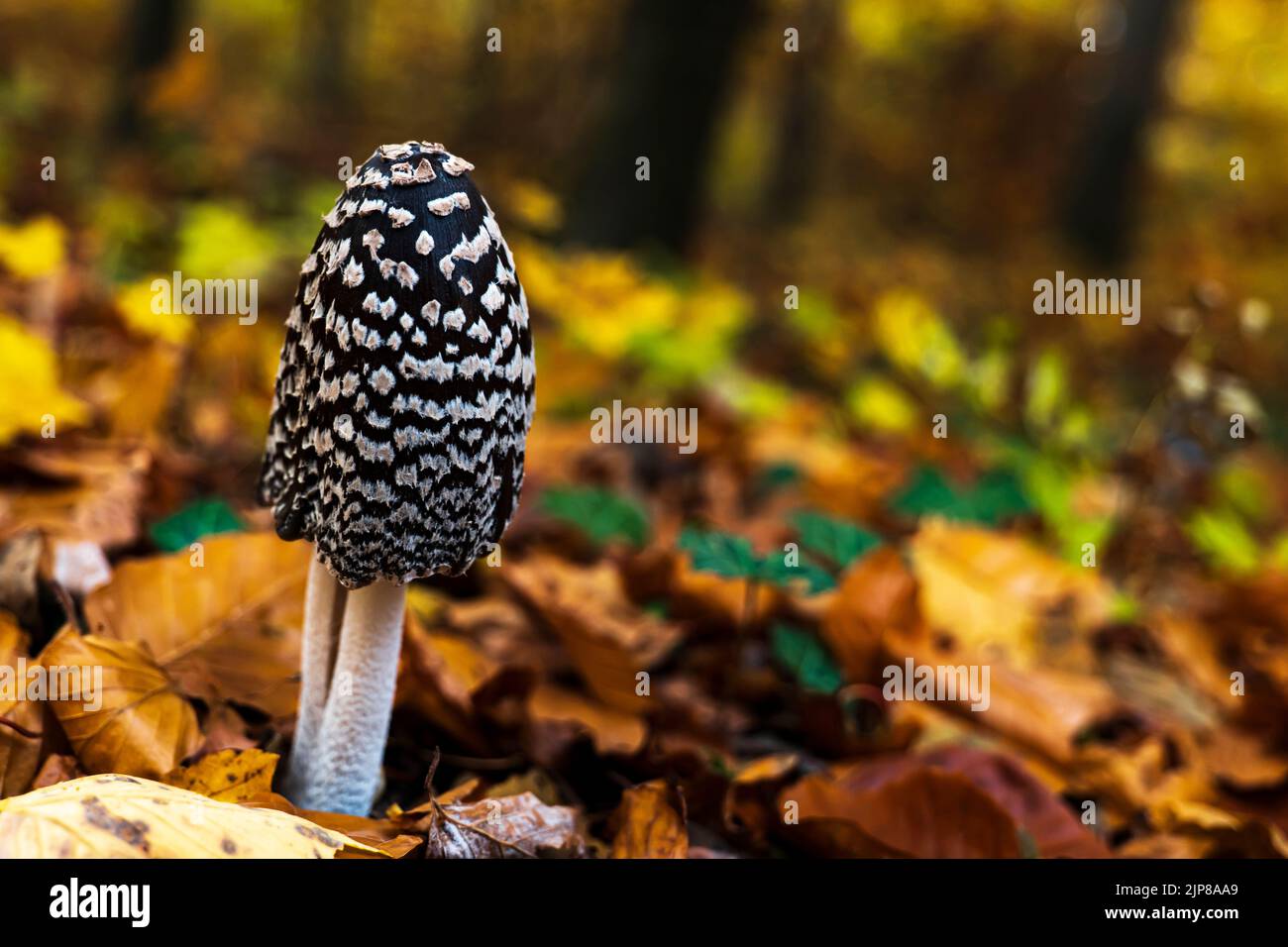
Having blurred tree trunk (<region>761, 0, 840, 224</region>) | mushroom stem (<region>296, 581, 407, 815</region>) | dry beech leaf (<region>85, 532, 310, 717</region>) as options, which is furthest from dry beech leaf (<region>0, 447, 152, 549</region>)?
blurred tree trunk (<region>761, 0, 840, 224</region>)

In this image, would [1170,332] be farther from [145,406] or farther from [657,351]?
[145,406]

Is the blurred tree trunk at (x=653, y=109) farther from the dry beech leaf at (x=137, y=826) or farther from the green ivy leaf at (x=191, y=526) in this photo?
the dry beech leaf at (x=137, y=826)

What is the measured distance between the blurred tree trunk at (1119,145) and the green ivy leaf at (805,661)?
43.8 ft

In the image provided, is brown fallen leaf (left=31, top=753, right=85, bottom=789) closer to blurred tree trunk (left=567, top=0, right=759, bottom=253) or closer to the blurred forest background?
the blurred forest background

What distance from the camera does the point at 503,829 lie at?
6.69 ft

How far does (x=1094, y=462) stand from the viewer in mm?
5453

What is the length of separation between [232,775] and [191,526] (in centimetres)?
86

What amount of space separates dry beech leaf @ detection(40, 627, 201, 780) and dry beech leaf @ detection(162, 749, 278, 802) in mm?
97

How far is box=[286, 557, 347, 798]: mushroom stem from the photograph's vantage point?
7.39 feet

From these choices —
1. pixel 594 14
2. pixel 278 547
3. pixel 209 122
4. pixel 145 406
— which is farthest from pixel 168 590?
pixel 594 14

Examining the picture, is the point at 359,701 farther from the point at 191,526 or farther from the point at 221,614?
the point at 191,526

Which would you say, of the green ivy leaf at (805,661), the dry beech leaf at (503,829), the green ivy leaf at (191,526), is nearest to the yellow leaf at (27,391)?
the green ivy leaf at (191,526)

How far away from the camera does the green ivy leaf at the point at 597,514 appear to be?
3.55 metres

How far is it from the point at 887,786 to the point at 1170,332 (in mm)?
2804
